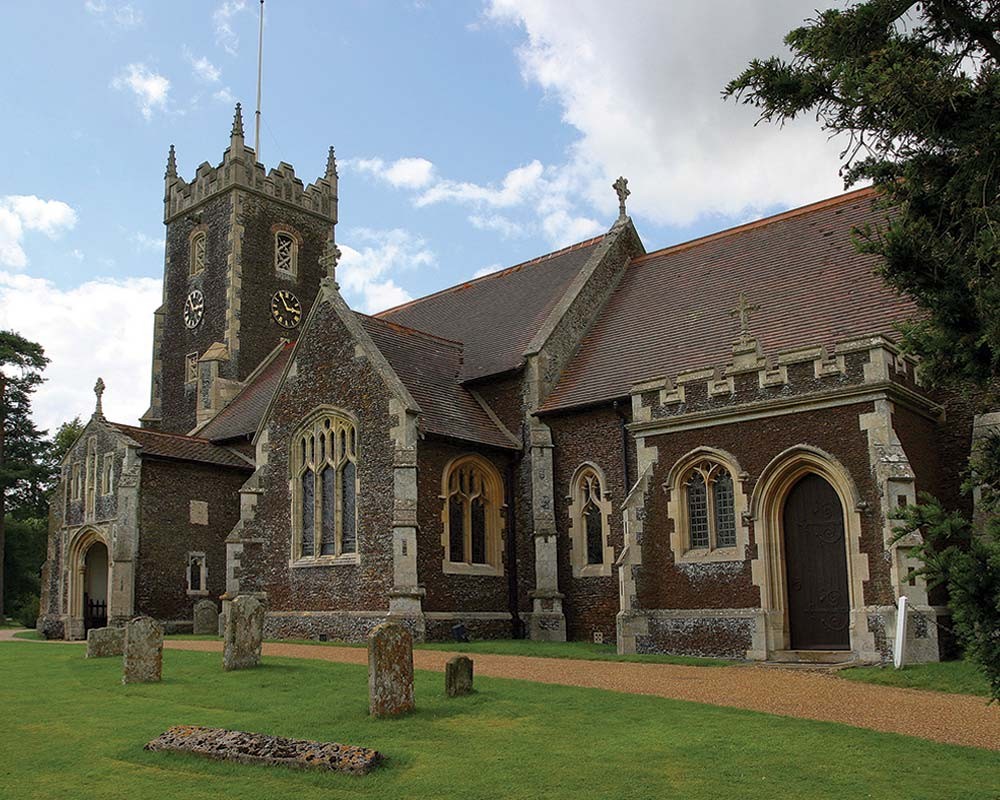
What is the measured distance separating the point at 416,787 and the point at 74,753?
3.58 metres

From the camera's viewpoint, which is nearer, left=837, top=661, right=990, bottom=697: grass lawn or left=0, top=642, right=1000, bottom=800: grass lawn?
left=0, top=642, right=1000, bottom=800: grass lawn

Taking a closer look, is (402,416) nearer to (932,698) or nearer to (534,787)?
(932,698)

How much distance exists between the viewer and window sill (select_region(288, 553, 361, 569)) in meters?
20.8

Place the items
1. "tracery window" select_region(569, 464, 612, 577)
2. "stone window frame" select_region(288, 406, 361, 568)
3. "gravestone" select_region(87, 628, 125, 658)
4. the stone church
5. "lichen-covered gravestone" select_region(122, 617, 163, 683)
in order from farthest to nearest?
"stone window frame" select_region(288, 406, 361, 568), "tracery window" select_region(569, 464, 612, 577), "gravestone" select_region(87, 628, 125, 658), the stone church, "lichen-covered gravestone" select_region(122, 617, 163, 683)

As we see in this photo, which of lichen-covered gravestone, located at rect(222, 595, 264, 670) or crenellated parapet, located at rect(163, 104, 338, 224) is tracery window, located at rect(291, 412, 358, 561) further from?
crenellated parapet, located at rect(163, 104, 338, 224)

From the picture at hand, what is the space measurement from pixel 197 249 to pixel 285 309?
4.28 metres

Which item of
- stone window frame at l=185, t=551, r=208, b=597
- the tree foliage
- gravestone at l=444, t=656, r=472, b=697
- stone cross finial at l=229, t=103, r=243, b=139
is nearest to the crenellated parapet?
stone cross finial at l=229, t=103, r=243, b=139

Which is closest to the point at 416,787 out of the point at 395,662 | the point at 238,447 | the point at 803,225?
the point at 395,662

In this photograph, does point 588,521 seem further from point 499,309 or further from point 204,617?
point 204,617

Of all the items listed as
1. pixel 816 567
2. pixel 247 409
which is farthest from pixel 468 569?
pixel 247 409

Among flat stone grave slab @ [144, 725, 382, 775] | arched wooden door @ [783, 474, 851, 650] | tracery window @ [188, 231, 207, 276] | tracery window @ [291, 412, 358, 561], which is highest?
tracery window @ [188, 231, 207, 276]

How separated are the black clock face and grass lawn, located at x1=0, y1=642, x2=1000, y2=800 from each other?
23.6m

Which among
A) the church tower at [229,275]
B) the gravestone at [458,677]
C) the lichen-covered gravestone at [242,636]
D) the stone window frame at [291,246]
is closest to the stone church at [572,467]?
the church tower at [229,275]

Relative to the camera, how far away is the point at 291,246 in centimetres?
3634
